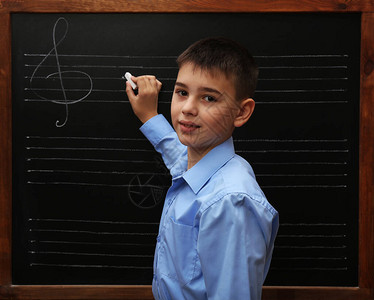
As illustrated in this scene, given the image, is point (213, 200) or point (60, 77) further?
point (60, 77)

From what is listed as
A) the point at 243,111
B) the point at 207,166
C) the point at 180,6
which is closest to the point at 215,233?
the point at 207,166

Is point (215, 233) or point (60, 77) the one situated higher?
point (60, 77)

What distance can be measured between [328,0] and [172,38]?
0.46 metres

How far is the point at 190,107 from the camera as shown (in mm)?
973

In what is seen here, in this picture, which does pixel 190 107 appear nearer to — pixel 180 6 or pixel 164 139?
pixel 164 139

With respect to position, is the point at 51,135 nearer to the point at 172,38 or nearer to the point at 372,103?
the point at 172,38

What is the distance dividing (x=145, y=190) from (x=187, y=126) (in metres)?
0.38

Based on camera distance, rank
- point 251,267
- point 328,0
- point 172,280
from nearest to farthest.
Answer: point 251,267 → point 172,280 → point 328,0

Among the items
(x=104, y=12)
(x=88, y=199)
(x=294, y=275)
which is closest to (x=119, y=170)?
(x=88, y=199)

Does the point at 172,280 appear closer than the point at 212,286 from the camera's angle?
No

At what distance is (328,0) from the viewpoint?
49.1 inches

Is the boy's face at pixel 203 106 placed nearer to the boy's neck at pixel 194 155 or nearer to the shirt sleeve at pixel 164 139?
the boy's neck at pixel 194 155

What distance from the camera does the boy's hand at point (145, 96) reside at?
1.26 m

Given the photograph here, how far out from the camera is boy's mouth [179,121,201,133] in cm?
100
